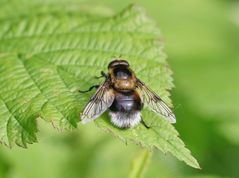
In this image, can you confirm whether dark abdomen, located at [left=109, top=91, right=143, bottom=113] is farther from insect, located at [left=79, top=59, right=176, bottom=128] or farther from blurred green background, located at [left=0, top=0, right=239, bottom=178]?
blurred green background, located at [left=0, top=0, right=239, bottom=178]

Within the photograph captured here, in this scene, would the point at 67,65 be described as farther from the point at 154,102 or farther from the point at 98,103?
the point at 154,102

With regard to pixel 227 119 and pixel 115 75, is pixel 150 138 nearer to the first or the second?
pixel 115 75

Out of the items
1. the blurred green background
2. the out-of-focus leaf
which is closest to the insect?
the out-of-focus leaf

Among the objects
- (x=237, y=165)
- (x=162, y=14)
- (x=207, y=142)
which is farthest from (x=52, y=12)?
(x=162, y=14)

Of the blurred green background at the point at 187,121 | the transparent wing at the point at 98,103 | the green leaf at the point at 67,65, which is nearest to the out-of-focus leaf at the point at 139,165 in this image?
the green leaf at the point at 67,65

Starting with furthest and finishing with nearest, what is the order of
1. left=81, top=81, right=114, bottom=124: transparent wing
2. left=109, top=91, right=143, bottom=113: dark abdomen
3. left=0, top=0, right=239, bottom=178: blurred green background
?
left=0, top=0, right=239, bottom=178: blurred green background < left=109, top=91, right=143, bottom=113: dark abdomen < left=81, top=81, right=114, bottom=124: transparent wing
